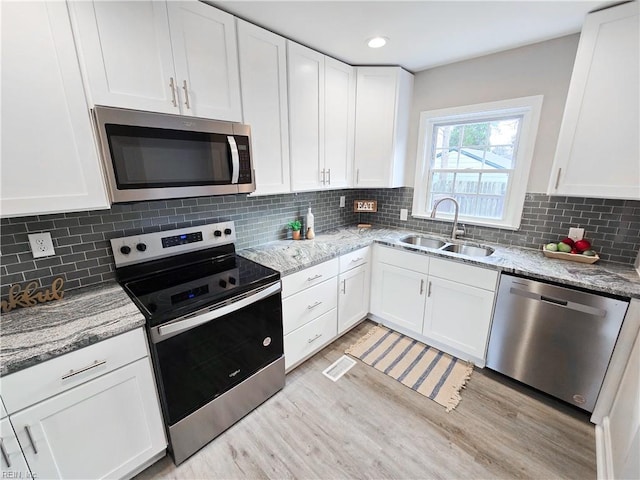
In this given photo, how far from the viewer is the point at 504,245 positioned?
234 cm

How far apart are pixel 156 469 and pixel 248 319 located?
90 cm

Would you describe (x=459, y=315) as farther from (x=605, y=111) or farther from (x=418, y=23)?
(x=418, y=23)

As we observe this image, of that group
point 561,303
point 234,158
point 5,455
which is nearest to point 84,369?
point 5,455

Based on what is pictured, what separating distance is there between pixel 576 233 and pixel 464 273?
0.85 meters

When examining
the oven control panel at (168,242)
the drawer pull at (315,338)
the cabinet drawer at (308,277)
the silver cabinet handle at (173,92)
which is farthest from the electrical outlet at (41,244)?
the drawer pull at (315,338)

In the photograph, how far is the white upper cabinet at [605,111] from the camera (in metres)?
1.50

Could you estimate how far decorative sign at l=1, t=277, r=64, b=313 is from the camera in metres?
1.29

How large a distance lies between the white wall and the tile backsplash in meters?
0.32

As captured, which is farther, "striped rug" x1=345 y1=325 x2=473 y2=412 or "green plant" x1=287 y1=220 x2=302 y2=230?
"green plant" x1=287 y1=220 x2=302 y2=230

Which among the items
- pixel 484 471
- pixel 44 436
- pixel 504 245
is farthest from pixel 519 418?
pixel 44 436

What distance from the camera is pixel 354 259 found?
93.7 inches

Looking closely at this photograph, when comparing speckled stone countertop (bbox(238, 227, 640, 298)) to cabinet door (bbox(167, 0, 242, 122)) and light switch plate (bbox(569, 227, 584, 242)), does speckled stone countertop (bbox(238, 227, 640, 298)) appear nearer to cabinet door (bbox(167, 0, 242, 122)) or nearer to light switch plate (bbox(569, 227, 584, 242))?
light switch plate (bbox(569, 227, 584, 242))

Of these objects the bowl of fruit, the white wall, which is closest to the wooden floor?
the bowl of fruit

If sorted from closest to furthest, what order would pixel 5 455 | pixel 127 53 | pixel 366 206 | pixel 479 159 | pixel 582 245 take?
pixel 5 455 → pixel 127 53 → pixel 582 245 → pixel 479 159 → pixel 366 206
